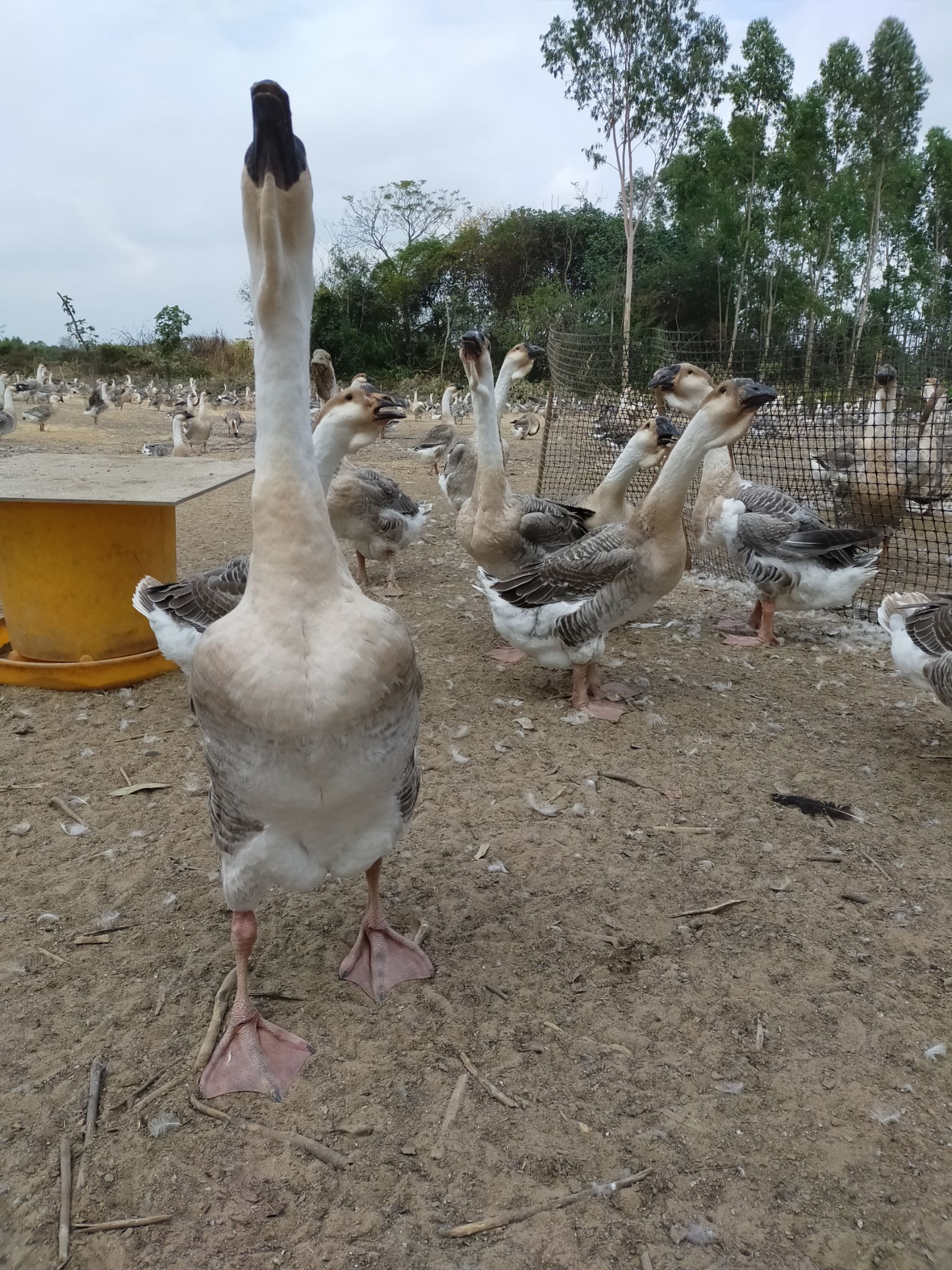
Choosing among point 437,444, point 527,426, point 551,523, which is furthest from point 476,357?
point 527,426

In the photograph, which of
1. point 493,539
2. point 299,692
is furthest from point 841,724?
point 299,692

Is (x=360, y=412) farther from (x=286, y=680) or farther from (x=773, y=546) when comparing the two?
(x=773, y=546)

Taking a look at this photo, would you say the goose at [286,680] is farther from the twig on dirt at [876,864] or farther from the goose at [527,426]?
the goose at [527,426]

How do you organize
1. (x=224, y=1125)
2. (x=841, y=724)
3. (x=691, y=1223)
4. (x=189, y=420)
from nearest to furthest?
(x=691, y=1223)
(x=224, y=1125)
(x=841, y=724)
(x=189, y=420)

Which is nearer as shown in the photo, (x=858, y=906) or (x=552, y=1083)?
(x=552, y=1083)

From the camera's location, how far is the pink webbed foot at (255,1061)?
2.36 metres

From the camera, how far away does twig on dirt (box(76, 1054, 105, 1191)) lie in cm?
212

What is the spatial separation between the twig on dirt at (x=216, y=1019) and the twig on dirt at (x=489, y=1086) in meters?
0.78

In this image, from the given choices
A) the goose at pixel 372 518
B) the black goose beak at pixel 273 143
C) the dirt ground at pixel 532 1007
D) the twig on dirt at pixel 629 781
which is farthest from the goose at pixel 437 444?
the black goose beak at pixel 273 143

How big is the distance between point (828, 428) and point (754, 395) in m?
6.19

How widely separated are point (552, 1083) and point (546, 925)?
2.48 ft

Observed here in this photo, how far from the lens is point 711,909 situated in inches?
128

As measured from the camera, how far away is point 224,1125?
227cm

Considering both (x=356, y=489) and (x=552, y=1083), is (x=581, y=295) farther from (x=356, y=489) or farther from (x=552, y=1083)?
(x=552, y=1083)
